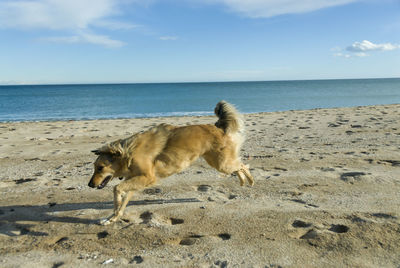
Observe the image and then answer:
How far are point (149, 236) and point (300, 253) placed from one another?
6.04ft

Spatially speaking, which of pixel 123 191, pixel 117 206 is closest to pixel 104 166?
pixel 123 191

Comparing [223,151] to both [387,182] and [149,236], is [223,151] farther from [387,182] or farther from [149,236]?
[387,182]

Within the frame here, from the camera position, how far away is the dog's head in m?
4.70

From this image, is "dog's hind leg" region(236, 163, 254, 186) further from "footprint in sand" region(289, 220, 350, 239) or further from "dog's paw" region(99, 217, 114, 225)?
"dog's paw" region(99, 217, 114, 225)

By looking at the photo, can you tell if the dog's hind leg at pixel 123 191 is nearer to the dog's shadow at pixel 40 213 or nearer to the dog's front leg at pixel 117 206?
the dog's front leg at pixel 117 206

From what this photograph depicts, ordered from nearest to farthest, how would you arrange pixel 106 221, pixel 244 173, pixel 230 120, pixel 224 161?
pixel 106 221
pixel 224 161
pixel 230 120
pixel 244 173

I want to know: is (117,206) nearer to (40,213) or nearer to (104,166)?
(104,166)

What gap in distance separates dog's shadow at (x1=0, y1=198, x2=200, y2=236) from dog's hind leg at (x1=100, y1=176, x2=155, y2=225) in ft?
0.95

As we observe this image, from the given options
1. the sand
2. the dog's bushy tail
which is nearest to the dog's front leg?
the sand

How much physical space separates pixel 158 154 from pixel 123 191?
2.45 ft

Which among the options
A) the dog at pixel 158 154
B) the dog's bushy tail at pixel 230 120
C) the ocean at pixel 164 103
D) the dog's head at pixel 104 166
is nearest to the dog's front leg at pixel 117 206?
the dog at pixel 158 154

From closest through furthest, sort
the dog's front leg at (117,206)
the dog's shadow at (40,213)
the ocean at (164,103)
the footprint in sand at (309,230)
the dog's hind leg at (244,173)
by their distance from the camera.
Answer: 1. the footprint in sand at (309,230)
2. the dog's shadow at (40,213)
3. the dog's front leg at (117,206)
4. the dog's hind leg at (244,173)
5. the ocean at (164,103)

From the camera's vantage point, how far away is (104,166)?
4738 mm

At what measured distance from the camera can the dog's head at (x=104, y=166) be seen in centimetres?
470
